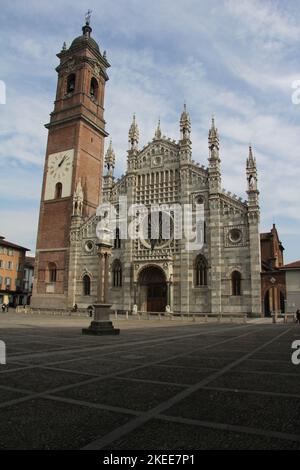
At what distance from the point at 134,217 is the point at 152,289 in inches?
347

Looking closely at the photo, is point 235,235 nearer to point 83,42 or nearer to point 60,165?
point 60,165

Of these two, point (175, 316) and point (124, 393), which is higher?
point (175, 316)

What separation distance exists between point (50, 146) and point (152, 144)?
1567 cm

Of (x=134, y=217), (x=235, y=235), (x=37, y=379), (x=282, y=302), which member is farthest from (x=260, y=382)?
(x=134, y=217)

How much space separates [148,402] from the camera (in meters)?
5.73

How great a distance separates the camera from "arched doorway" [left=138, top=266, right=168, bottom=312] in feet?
129

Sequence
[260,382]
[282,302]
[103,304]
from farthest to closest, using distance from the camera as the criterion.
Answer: [282,302]
[103,304]
[260,382]

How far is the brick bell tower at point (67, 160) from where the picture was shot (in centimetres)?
4547

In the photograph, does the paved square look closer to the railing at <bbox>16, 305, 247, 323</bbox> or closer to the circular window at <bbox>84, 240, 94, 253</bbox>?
the railing at <bbox>16, 305, 247, 323</bbox>

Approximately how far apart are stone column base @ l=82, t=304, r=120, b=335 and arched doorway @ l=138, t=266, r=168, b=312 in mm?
20119

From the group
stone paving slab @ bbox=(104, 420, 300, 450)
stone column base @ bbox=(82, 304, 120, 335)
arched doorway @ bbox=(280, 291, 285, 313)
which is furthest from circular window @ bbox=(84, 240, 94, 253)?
stone paving slab @ bbox=(104, 420, 300, 450)

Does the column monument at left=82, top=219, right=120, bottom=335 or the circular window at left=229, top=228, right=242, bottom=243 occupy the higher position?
the circular window at left=229, top=228, right=242, bottom=243

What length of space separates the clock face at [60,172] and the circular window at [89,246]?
→ 6.91m
